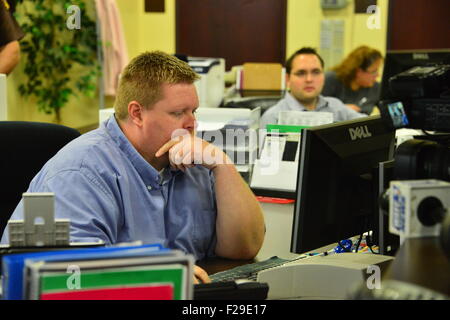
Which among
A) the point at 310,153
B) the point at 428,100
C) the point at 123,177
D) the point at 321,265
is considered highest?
the point at 428,100

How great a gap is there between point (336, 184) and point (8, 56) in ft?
7.68

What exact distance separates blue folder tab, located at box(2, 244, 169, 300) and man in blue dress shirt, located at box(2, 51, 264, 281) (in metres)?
0.68

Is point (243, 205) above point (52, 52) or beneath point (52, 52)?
beneath

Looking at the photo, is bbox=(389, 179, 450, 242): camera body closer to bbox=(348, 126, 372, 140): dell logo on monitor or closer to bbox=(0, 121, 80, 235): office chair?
bbox=(348, 126, 372, 140): dell logo on monitor

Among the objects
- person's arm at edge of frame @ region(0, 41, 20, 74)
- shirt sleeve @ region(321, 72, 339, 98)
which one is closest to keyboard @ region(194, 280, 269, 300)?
person's arm at edge of frame @ region(0, 41, 20, 74)

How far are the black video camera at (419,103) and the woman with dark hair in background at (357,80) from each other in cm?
408

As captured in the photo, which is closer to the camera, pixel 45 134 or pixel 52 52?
pixel 45 134

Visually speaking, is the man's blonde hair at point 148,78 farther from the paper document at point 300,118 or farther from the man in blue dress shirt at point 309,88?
the man in blue dress shirt at point 309,88

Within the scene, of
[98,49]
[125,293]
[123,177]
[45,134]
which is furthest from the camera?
[98,49]

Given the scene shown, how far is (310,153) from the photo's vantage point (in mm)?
1459

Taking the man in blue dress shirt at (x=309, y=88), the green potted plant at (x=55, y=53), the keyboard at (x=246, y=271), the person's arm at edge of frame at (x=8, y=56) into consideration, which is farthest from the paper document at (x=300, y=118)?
the green potted plant at (x=55, y=53)

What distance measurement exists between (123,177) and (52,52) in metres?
3.98
